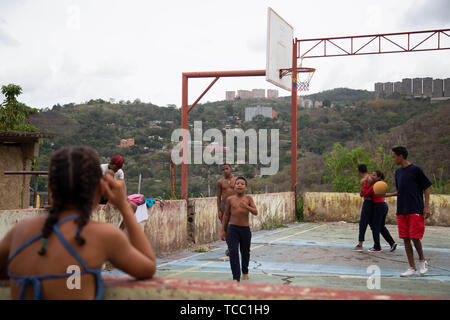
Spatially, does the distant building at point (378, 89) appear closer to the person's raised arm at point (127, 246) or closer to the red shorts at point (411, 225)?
the red shorts at point (411, 225)

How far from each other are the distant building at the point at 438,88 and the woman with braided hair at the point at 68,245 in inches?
2863

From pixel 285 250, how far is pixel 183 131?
8136mm

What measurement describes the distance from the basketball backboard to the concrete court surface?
24.9 ft

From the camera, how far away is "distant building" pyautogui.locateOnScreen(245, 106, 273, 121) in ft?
213

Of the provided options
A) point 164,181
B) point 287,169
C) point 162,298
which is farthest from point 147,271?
point 287,169

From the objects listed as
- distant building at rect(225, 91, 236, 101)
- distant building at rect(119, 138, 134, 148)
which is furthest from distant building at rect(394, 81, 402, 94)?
distant building at rect(119, 138, 134, 148)

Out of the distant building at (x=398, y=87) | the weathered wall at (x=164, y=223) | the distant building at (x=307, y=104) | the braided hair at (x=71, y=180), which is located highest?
the distant building at (x=398, y=87)

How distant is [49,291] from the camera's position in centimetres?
248

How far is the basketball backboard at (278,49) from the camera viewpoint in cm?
2040

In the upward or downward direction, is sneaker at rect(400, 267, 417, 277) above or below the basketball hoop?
below

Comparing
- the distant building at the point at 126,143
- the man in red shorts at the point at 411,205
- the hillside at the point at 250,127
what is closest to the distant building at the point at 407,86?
the hillside at the point at 250,127

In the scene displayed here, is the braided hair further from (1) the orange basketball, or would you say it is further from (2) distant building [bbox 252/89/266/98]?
(2) distant building [bbox 252/89/266/98]

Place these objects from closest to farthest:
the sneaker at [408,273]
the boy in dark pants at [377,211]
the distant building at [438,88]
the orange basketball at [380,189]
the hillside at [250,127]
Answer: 1. the sneaker at [408,273]
2. the orange basketball at [380,189]
3. the boy in dark pants at [377,211]
4. the hillside at [250,127]
5. the distant building at [438,88]
